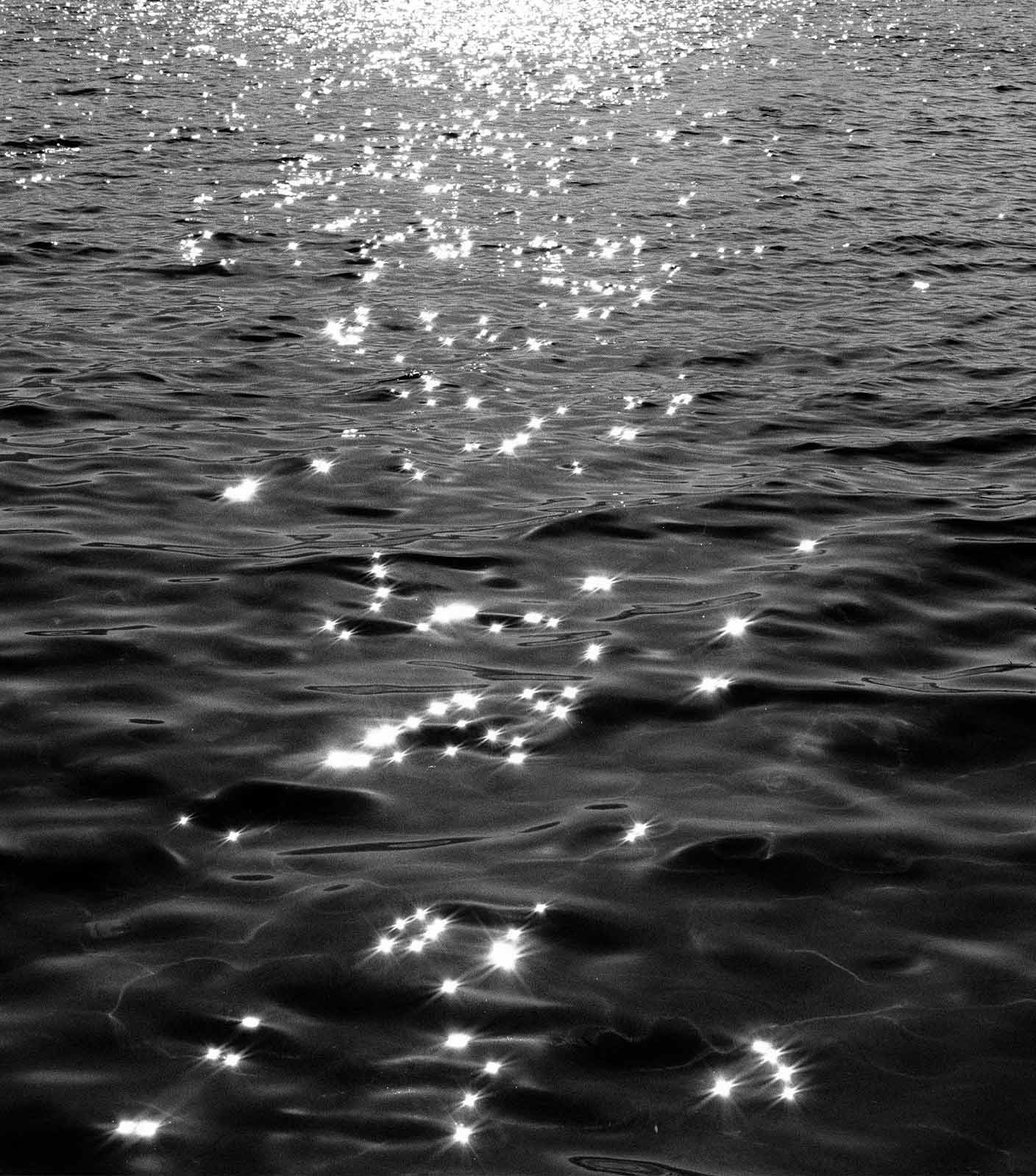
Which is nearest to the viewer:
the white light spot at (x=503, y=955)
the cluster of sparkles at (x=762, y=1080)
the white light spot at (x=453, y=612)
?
the cluster of sparkles at (x=762, y=1080)

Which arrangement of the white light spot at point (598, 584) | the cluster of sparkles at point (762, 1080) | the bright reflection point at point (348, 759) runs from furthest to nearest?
1. the white light spot at point (598, 584)
2. the bright reflection point at point (348, 759)
3. the cluster of sparkles at point (762, 1080)

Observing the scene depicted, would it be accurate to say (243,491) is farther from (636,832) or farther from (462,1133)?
(462,1133)

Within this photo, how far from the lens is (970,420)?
1511 centimetres

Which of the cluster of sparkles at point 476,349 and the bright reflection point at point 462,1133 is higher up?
the bright reflection point at point 462,1133

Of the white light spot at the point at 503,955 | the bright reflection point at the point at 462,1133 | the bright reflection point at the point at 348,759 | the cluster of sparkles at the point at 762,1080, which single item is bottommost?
the cluster of sparkles at the point at 762,1080

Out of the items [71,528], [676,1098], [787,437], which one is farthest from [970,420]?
[676,1098]

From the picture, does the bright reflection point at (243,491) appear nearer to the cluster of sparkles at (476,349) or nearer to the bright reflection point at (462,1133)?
the cluster of sparkles at (476,349)

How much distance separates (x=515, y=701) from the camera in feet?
29.2

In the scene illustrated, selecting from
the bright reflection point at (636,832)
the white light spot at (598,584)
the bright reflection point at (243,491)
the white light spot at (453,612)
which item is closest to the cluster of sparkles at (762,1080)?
the bright reflection point at (636,832)

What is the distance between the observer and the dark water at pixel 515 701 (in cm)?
580

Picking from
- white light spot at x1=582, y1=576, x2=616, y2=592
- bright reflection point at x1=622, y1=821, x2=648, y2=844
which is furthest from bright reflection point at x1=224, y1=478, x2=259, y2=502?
bright reflection point at x1=622, y1=821, x2=648, y2=844

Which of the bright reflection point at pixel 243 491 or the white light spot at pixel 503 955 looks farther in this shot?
the bright reflection point at pixel 243 491

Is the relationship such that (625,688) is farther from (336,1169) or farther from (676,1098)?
(336,1169)

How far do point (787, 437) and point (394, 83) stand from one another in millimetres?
27583
